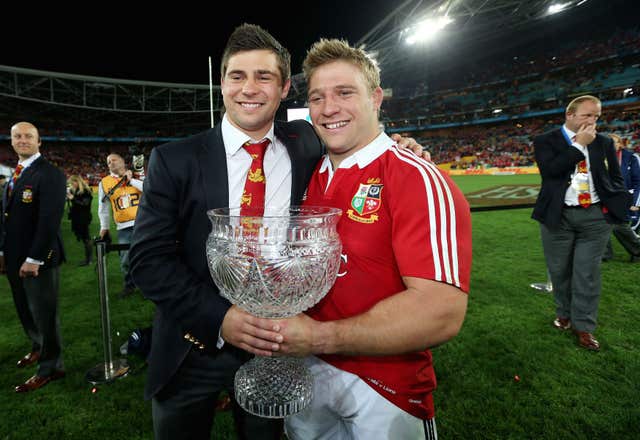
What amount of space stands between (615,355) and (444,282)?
10.6 ft

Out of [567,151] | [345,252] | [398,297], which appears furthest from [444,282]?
[567,151]

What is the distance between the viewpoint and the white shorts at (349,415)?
122 cm

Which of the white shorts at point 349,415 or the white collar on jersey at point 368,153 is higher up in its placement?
the white collar on jersey at point 368,153

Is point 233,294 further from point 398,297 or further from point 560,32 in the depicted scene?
point 560,32

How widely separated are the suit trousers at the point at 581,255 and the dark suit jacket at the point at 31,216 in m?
4.72

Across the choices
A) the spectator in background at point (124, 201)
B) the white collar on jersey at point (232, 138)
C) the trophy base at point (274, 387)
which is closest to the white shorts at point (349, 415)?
the trophy base at point (274, 387)

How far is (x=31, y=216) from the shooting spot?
2.87m

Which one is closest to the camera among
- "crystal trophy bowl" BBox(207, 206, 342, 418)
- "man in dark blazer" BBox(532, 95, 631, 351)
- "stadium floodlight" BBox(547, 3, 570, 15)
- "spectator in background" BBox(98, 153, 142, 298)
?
"crystal trophy bowl" BBox(207, 206, 342, 418)

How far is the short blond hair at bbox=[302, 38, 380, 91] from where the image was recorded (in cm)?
144

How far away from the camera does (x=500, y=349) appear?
3.22 m

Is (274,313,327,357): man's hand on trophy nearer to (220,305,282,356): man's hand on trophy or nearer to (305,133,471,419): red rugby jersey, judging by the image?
(220,305,282,356): man's hand on trophy

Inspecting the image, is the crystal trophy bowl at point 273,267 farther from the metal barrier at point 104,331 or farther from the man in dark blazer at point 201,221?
the metal barrier at point 104,331

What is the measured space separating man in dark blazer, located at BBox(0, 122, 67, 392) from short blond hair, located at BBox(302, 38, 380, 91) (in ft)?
8.83

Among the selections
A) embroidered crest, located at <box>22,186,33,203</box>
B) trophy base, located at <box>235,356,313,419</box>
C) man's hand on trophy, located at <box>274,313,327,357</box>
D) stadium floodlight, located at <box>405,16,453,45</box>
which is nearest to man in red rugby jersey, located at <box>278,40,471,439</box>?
man's hand on trophy, located at <box>274,313,327,357</box>
